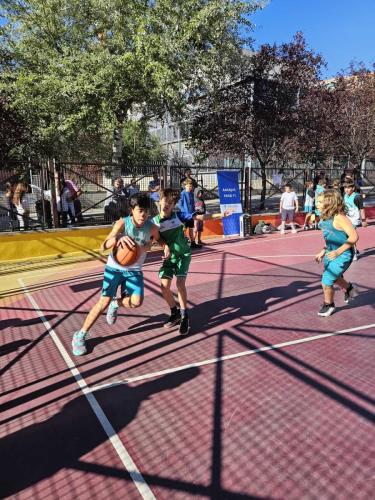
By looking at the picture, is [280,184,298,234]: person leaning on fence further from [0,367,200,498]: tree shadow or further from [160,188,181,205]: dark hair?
[0,367,200,498]: tree shadow

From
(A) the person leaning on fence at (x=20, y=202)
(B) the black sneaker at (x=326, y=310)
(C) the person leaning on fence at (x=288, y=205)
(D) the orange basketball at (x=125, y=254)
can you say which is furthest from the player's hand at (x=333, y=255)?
(C) the person leaning on fence at (x=288, y=205)

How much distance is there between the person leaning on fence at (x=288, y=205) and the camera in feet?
43.1

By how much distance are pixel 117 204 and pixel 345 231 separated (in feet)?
26.0

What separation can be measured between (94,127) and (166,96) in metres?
2.95

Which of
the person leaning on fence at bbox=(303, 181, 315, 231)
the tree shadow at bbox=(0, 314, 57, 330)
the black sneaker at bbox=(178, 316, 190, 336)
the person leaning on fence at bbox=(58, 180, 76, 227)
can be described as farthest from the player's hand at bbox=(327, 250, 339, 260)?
the person leaning on fence at bbox=(303, 181, 315, 231)

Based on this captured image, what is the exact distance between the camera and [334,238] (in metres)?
5.14

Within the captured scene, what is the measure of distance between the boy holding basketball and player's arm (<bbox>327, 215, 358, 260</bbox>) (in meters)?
2.29

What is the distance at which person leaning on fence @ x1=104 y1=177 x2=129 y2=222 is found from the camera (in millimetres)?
11391

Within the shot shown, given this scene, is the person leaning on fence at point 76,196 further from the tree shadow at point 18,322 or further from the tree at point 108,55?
the tree shadow at point 18,322

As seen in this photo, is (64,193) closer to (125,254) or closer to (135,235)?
(135,235)

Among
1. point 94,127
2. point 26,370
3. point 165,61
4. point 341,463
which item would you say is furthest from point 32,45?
point 341,463

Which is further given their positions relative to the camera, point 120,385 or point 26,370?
point 26,370

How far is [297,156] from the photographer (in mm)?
19859

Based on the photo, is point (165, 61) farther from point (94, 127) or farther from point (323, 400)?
point (323, 400)
